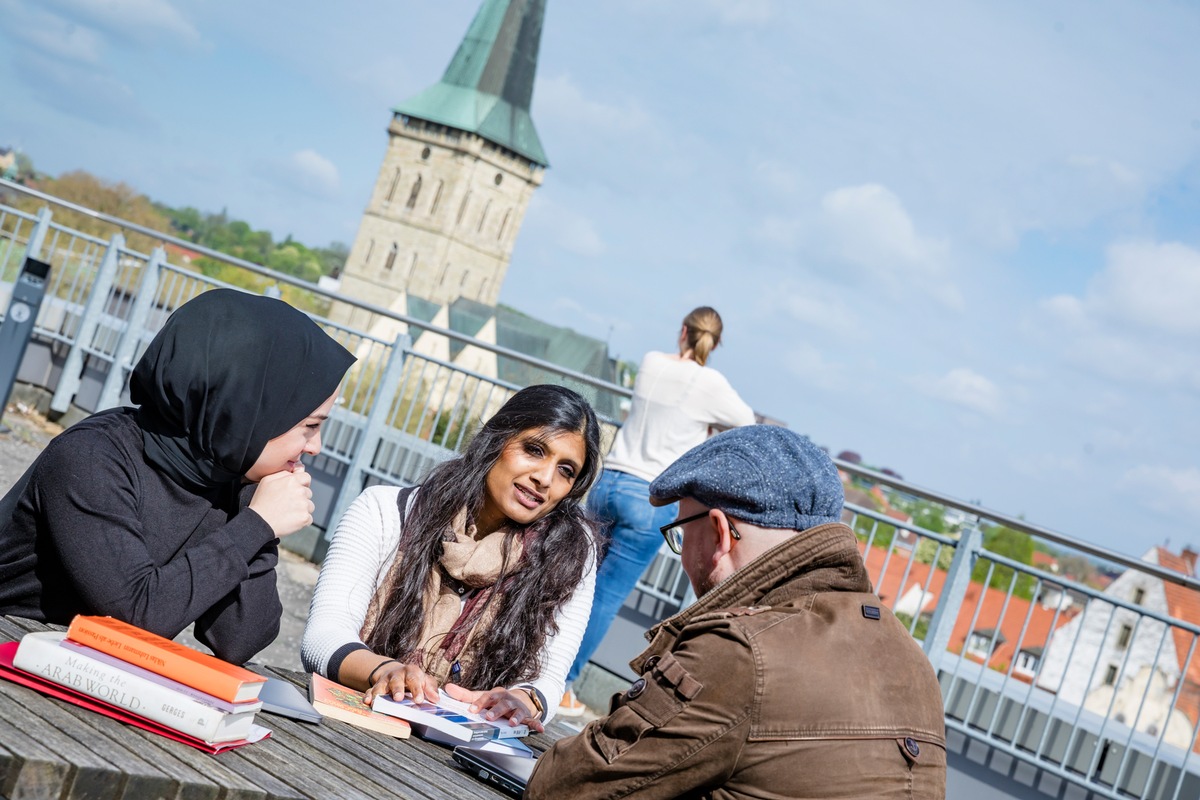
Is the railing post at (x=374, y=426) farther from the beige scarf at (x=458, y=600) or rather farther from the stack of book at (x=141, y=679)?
the stack of book at (x=141, y=679)

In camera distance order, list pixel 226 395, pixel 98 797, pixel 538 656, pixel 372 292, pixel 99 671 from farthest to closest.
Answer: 1. pixel 372 292
2. pixel 538 656
3. pixel 226 395
4. pixel 99 671
5. pixel 98 797

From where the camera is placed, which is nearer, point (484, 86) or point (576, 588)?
point (576, 588)

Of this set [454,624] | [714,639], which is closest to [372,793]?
[714,639]

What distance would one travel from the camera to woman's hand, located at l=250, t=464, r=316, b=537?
2400 mm

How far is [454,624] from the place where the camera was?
295cm

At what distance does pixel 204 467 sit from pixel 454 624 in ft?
2.90

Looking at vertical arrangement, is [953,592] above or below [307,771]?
above

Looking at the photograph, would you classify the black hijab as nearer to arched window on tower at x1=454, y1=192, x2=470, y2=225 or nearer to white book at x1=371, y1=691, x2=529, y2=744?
white book at x1=371, y1=691, x2=529, y2=744

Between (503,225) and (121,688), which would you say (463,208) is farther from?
(121,688)

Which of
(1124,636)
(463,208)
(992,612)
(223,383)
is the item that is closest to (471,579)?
(223,383)

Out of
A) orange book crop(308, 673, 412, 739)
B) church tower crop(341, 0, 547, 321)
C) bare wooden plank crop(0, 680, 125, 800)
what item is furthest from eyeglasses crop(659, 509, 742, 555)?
church tower crop(341, 0, 547, 321)

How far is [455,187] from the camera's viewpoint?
107 meters

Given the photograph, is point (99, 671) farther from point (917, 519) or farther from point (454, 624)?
point (917, 519)

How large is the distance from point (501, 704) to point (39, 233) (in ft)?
28.7
